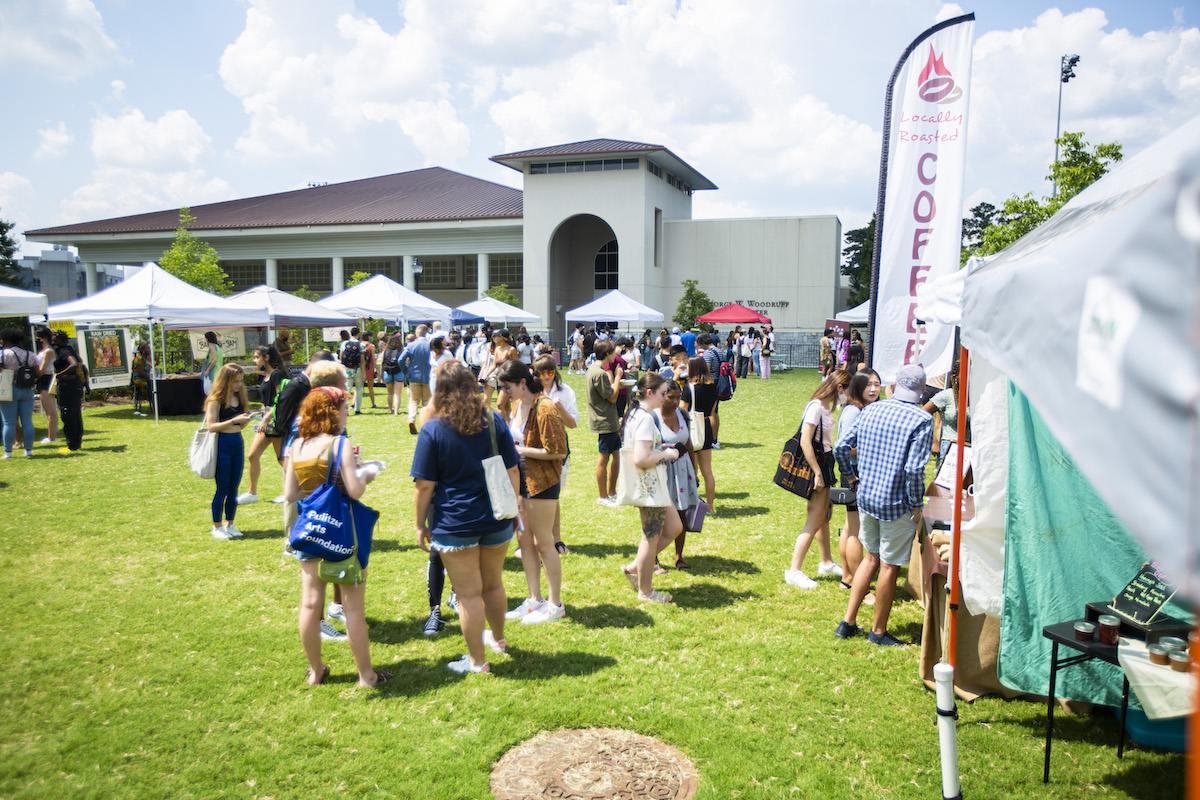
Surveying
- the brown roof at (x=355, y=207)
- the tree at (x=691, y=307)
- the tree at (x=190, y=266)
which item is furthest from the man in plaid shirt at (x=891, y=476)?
the brown roof at (x=355, y=207)

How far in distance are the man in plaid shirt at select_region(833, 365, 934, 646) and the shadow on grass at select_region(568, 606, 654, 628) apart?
1.54 m

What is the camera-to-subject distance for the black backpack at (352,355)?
1497 cm

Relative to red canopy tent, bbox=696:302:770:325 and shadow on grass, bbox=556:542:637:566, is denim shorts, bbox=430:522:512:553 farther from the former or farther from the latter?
red canopy tent, bbox=696:302:770:325

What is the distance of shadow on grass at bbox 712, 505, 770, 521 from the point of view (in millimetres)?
8117

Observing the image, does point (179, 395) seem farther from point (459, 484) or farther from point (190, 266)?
point (190, 266)

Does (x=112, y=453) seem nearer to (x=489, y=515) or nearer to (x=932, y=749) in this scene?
(x=489, y=515)

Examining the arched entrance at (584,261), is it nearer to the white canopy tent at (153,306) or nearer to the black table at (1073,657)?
the white canopy tent at (153,306)

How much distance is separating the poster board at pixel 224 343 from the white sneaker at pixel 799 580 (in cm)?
1616

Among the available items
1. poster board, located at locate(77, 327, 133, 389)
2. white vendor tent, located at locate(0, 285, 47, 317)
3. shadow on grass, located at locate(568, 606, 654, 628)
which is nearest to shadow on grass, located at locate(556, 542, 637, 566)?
shadow on grass, located at locate(568, 606, 654, 628)

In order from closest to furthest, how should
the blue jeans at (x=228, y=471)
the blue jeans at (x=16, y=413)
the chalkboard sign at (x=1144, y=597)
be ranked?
the chalkboard sign at (x=1144, y=597) → the blue jeans at (x=228, y=471) → the blue jeans at (x=16, y=413)

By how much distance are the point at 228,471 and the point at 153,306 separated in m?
8.42

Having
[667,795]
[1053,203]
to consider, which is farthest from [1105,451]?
[1053,203]

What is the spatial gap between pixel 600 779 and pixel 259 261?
47.9 metres

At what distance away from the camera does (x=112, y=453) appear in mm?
11445
